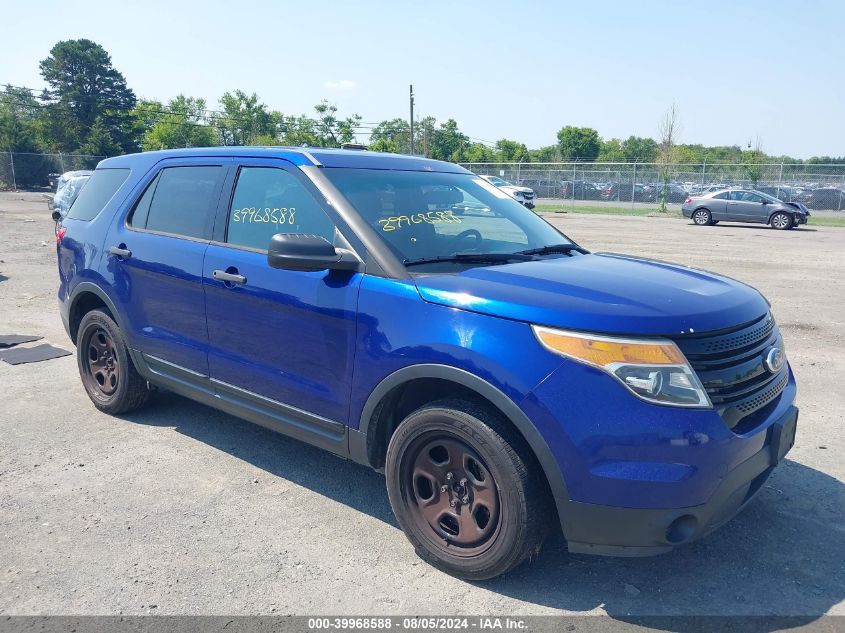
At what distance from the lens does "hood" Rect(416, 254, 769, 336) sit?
2682 millimetres

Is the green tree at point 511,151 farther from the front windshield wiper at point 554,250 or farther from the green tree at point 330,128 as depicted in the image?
the front windshield wiper at point 554,250

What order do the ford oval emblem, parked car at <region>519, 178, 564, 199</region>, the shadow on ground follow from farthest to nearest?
1. parked car at <region>519, 178, 564, 199</region>
2. the ford oval emblem
3. the shadow on ground

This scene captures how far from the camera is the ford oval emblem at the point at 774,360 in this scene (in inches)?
120

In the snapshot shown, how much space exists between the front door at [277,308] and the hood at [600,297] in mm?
569

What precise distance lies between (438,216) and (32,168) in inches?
2078

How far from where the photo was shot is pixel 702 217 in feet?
88.6

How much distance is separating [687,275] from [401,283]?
1517 millimetres

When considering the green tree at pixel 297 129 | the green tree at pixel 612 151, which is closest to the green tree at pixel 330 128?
the green tree at pixel 297 129

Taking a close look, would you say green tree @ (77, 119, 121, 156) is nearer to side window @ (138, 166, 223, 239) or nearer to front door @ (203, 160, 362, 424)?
side window @ (138, 166, 223, 239)

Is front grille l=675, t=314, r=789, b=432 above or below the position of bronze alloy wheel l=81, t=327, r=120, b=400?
above

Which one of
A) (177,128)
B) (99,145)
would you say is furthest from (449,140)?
(99,145)

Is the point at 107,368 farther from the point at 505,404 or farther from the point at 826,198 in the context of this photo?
the point at 826,198

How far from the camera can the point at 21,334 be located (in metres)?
7.38

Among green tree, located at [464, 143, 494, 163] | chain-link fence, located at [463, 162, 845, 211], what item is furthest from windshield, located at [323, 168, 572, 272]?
green tree, located at [464, 143, 494, 163]
